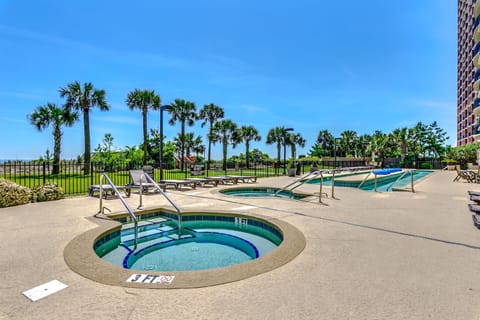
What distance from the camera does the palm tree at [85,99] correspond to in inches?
887

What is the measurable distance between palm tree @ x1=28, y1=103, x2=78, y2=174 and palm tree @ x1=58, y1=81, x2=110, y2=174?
1019mm

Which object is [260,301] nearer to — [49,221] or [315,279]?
[315,279]

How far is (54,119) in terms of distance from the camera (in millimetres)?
23234

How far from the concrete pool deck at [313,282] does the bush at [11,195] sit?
2.01 metres

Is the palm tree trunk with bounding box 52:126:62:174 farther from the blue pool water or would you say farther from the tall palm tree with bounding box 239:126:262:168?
the tall palm tree with bounding box 239:126:262:168

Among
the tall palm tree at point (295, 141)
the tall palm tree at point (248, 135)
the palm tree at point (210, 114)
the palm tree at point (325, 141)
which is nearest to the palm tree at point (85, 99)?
the palm tree at point (210, 114)

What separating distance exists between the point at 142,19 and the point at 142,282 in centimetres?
1252

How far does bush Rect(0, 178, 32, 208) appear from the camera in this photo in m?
6.85

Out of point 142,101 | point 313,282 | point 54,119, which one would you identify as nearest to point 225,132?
point 142,101

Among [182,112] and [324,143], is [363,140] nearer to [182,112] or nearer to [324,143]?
[324,143]

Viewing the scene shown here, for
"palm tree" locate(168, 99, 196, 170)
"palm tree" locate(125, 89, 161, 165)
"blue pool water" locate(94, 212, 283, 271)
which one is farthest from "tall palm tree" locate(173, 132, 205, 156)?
"blue pool water" locate(94, 212, 283, 271)

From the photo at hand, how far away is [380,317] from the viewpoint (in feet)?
6.93

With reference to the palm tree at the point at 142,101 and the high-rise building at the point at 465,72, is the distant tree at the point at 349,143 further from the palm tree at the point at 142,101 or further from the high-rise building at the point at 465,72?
the palm tree at the point at 142,101

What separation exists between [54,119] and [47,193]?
63.8 feet
